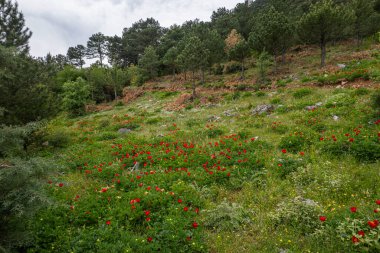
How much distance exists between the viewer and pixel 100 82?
3912 centimetres

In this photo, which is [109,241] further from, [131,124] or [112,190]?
[131,124]

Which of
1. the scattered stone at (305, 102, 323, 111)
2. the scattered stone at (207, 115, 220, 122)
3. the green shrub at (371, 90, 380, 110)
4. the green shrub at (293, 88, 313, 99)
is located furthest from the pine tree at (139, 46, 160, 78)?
the green shrub at (371, 90, 380, 110)

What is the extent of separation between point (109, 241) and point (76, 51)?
76.1 metres

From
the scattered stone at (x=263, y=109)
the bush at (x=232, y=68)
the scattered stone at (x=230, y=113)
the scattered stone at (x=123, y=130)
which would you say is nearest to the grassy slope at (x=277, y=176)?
the scattered stone at (x=263, y=109)

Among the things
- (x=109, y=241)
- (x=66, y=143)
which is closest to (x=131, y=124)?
(x=66, y=143)

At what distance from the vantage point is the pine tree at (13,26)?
22.5m

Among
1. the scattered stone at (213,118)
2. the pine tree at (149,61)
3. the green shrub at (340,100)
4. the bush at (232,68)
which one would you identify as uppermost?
the pine tree at (149,61)

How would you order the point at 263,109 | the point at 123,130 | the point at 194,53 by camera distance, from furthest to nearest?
the point at 194,53
the point at 123,130
the point at 263,109

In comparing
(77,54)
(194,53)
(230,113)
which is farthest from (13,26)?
(77,54)

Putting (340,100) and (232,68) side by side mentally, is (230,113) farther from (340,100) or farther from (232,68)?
(232,68)

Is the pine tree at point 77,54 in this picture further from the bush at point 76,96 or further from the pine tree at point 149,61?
the bush at point 76,96

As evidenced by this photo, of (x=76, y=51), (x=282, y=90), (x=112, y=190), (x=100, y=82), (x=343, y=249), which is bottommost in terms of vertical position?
(x=343, y=249)

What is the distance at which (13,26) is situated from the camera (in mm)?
23875

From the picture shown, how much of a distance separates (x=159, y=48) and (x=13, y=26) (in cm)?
3055
